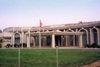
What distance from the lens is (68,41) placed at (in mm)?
50500

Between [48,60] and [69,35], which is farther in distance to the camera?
[69,35]

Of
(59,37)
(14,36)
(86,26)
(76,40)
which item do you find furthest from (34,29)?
(86,26)

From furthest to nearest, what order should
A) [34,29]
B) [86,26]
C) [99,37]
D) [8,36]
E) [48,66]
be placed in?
[8,36] → [34,29] → [86,26] → [99,37] → [48,66]

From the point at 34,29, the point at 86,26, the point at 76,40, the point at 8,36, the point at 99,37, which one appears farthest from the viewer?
the point at 8,36

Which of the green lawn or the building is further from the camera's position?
the building

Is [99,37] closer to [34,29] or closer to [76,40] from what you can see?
[76,40]

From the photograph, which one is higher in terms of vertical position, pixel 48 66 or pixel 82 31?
pixel 82 31

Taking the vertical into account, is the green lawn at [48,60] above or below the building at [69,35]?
below

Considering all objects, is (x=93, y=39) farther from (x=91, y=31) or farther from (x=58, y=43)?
(x=58, y=43)

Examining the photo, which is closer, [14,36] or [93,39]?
[93,39]

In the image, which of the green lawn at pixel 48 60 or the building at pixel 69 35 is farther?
the building at pixel 69 35

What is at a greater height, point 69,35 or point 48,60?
point 69,35

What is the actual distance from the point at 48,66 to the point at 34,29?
4613cm

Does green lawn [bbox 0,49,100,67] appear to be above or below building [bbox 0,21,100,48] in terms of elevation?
below
